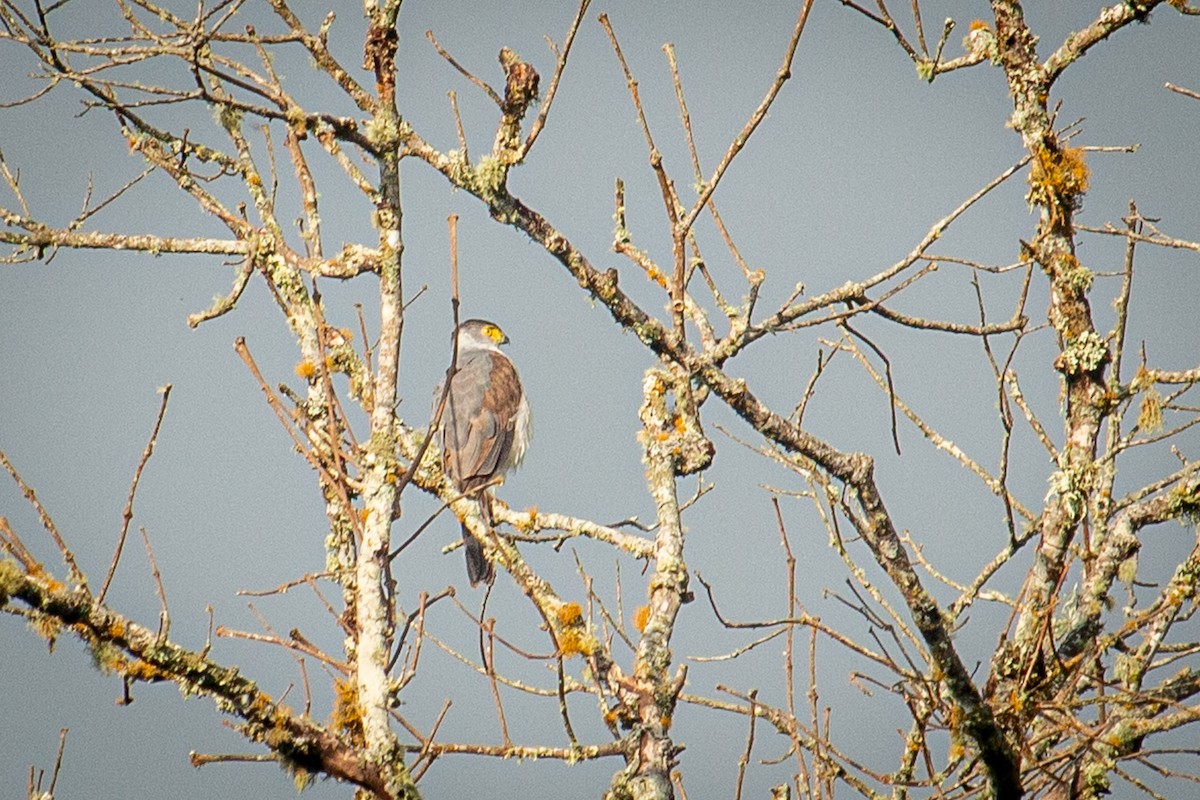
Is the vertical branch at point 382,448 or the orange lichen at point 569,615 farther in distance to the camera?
the orange lichen at point 569,615

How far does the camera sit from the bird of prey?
7.34m

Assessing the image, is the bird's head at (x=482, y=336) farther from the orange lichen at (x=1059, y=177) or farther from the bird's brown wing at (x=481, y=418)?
the orange lichen at (x=1059, y=177)

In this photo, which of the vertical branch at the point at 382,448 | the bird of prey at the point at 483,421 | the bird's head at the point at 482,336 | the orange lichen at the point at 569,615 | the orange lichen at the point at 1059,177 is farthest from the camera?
the bird's head at the point at 482,336

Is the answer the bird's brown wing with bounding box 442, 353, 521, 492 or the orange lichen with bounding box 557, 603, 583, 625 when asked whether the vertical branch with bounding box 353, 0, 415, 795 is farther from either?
the bird's brown wing with bounding box 442, 353, 521, 492

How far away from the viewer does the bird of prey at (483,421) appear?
734cm

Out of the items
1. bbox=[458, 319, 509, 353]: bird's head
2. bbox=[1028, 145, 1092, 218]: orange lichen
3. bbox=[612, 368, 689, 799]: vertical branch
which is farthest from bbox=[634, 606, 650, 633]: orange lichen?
bbox=[458, 319, 509, 353]: bird's head

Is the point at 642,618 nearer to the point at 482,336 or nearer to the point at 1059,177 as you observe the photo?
the point at 1059,177

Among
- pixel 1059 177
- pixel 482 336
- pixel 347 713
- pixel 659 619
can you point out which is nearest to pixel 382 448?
pixel 347 713

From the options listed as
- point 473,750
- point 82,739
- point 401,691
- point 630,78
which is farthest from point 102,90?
point 82,739

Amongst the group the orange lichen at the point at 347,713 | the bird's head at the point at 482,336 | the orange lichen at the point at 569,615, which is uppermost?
the bird's head at the point at 482,336

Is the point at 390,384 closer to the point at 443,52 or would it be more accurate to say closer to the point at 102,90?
the point at 443,52

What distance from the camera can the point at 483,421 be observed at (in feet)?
25.8

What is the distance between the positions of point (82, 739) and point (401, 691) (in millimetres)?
160818

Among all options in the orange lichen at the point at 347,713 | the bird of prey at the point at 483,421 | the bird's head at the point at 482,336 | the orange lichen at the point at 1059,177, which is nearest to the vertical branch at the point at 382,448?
the orange lichen at the point at 347,713
